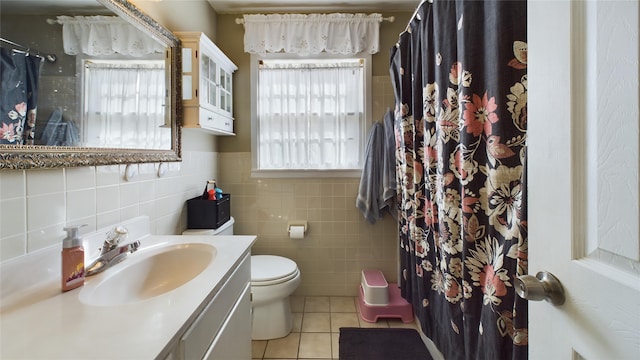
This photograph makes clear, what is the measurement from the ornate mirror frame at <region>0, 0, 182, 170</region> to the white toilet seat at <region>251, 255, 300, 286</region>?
2.67ft

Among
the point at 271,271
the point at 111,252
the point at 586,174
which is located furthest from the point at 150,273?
the point at 586,174

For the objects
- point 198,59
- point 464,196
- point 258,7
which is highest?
point 258,7

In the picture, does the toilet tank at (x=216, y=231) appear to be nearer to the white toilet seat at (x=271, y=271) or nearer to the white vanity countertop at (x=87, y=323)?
the white toilet seat at (x=271, y=271)

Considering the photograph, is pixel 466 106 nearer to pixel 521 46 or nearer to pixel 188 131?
pixel 521 46

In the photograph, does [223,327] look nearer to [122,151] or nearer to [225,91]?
[122,151]

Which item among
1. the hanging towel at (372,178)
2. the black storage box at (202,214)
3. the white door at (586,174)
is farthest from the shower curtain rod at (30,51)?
the hanging towel at (372,178)

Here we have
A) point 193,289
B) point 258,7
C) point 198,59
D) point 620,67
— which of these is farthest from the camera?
point 258,7

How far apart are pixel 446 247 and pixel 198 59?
1600 millimetres

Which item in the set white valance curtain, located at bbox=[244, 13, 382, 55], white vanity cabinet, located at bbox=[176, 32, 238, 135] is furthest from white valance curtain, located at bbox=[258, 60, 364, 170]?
white vanity cabinet, located at bbox=[176, 32, 238, 135]

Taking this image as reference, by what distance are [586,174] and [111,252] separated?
51.0 inches

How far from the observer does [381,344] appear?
5.52ft

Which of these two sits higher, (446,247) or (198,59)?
(198,59)

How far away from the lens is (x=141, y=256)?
1.05 m

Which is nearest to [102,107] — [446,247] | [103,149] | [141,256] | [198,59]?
Answer: [103,149]
